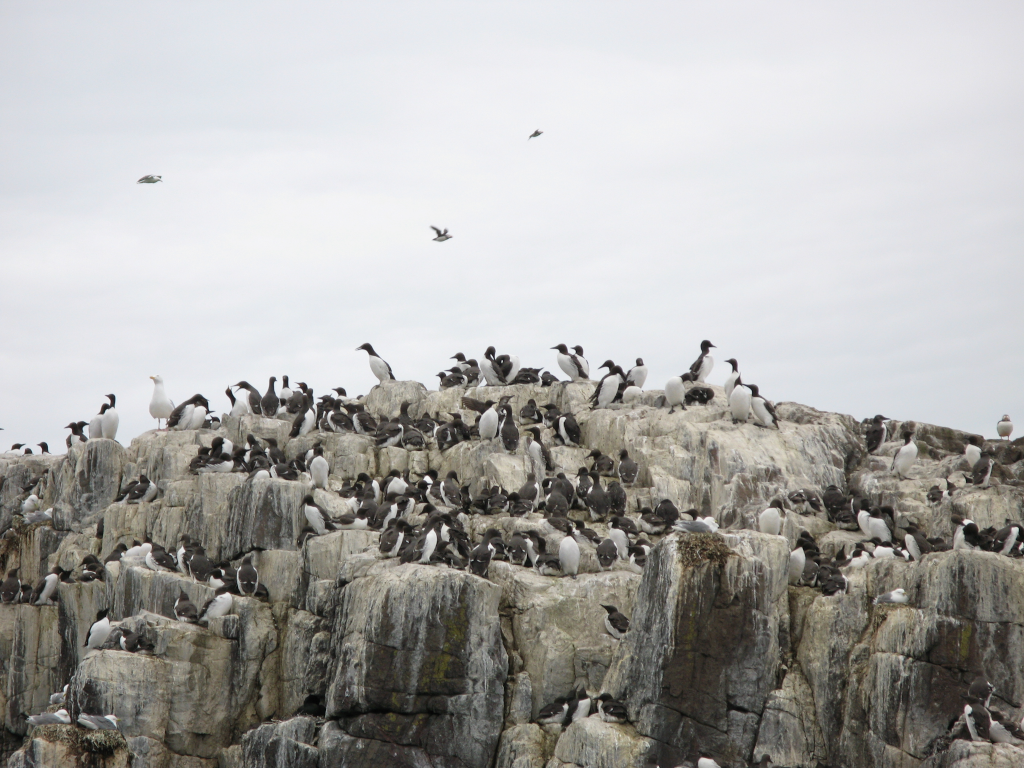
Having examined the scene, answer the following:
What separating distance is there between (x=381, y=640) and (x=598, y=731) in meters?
3.97

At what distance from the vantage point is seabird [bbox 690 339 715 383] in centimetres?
2797

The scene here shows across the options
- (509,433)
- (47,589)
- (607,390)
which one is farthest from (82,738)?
(607,390)

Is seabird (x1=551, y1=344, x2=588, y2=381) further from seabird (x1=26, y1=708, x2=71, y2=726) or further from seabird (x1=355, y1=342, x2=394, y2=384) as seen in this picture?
seabird (x1=26, y1=708, x2=71, y2=726)

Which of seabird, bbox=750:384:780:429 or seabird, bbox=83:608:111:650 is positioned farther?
seabird, bbox=750:384:780:429

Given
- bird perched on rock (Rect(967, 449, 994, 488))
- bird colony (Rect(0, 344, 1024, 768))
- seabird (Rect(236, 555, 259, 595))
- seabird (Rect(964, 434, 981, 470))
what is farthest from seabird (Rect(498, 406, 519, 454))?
seabird (Rect(964, 434, 981, 470))

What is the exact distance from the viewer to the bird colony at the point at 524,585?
1844cm

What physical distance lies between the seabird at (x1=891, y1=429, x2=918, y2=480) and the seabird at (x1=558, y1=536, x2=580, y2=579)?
26.6ft

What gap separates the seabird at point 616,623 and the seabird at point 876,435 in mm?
9682

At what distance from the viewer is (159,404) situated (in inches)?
1200

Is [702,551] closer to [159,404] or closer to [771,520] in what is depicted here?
[771,520]

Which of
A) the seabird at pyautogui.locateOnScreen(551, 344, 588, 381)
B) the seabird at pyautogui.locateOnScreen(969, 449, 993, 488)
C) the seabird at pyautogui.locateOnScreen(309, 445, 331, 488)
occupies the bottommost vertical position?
the seabird at pyautogui.locateOnScreen(309, 445, 331, 488)

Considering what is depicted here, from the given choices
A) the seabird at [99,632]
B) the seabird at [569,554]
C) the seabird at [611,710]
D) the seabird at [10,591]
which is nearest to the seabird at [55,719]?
the seabird at [99,632]

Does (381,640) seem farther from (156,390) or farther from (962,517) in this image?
(156,390)

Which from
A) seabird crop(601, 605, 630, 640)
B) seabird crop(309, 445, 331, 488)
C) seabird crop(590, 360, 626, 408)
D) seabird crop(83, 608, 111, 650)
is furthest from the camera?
seabird crop(590, 360, 626, 408)
